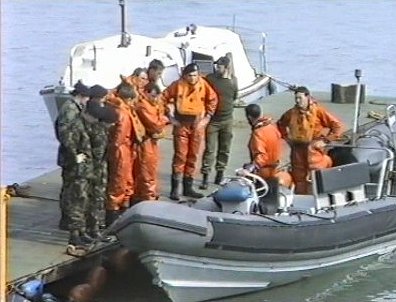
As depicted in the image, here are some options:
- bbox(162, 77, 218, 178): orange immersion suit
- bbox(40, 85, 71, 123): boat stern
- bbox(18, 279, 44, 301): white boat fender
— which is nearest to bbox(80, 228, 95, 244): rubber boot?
bbox(18, 279, 44, 301): white boat fender

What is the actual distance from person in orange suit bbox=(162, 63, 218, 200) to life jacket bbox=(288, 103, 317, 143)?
79 centimetres

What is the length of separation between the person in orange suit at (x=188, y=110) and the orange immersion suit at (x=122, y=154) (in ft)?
2.57

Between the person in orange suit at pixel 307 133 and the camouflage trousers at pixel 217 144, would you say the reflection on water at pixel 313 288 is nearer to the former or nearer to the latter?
the person in orange suit at pixel 307 133

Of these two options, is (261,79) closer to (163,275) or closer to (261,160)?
(261,160)

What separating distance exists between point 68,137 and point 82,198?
1.59 ft

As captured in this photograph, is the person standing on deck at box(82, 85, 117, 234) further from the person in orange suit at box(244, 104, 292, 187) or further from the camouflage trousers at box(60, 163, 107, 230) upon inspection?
the person in orange suit at box(244, 104, 292, 187)

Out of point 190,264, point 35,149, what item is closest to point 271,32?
point 35,149

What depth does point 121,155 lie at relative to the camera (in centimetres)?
917

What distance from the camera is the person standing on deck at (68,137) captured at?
8.55 meters

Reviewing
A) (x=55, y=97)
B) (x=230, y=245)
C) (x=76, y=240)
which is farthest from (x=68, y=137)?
(x=55, y=97)

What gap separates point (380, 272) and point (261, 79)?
7.27 m

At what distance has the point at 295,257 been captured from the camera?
8969 mm

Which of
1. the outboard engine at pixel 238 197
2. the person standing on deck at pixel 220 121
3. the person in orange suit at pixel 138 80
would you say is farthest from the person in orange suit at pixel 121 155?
the person standing on deck at pixel 220 121

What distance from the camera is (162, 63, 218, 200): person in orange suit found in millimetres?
10039
